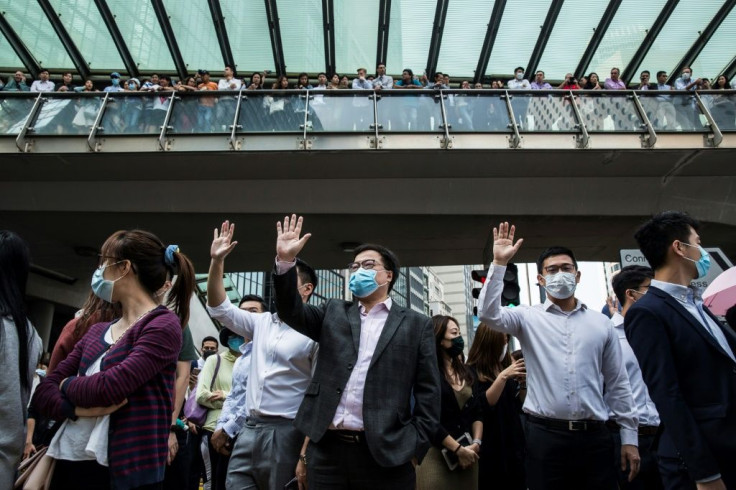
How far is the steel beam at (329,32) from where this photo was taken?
51.0 ft

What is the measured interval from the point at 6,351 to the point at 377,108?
36.3 ft

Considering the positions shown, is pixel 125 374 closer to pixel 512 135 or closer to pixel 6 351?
pixel 6 351

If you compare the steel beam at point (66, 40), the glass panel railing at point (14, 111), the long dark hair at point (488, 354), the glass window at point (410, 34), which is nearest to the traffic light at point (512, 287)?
the long dark hair at point (488, 354)

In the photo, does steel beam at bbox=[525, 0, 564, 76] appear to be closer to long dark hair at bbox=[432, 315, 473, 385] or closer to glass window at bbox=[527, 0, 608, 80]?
glass window at bbox=[527, 0, 608, 80]

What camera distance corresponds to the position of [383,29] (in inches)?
632

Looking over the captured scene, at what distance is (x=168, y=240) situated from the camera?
48.5 feet

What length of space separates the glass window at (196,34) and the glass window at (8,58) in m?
5.32

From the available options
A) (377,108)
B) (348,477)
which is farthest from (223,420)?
(377,108)

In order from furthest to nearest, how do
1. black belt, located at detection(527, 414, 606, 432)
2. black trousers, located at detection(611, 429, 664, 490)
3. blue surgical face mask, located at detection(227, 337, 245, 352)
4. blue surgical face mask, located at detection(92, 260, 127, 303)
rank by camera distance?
1. blue surgical face mask, located at detection(227, 337, 245, 352)
2. black trousers, located at detection(611, 429, 664, 490)
3. black belt, located at detection(527, 414, 606, 432)
4. blue surgical face mask, located at detection(92, 260, 127, 303)

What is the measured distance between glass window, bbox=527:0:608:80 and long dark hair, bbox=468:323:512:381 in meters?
13.5

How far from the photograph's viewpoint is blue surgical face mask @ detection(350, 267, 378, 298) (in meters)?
3.27

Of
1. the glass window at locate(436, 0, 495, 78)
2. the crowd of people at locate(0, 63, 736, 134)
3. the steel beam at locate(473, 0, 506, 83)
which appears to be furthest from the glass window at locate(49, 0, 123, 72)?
the steel beam at locate(473, 0, 506, 83)

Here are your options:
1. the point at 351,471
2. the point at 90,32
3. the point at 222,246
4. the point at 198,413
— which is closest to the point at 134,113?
the point at 90,32

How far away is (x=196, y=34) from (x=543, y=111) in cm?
1130
